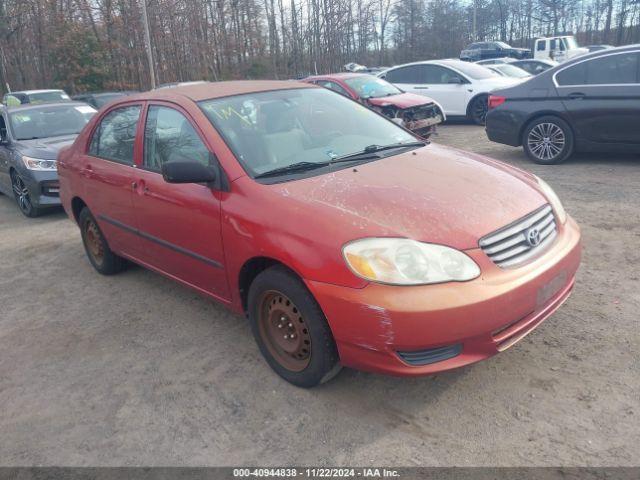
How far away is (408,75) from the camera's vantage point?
46.4 feet

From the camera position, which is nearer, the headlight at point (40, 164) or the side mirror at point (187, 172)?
the side mirror at point (187, 172)

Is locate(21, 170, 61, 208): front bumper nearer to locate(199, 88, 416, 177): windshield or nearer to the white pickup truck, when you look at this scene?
locate(199, 88, 416, 177): windshield

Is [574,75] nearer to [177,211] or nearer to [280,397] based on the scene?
[177,211]

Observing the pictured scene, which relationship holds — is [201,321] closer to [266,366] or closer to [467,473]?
[266,366]

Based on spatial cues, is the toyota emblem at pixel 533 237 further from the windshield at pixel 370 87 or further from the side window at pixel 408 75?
the side window at pixel 408 75

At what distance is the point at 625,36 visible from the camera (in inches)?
1693

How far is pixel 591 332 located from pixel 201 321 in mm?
2681

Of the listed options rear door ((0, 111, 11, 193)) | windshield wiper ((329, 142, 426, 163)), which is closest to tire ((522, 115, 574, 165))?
windshield wiper ((329, 142, 426, 163))

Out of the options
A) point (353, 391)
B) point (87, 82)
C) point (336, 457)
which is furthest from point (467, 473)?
point (87, 82)

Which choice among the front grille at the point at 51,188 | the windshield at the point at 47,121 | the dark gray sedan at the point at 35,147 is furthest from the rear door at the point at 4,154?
the front grille at the point at 51,188

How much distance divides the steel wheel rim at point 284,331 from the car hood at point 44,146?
5.72 meters

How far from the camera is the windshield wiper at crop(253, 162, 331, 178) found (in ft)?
10.8

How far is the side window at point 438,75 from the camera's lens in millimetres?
13330

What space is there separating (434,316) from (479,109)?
11535 mm
